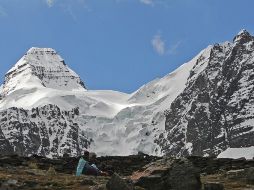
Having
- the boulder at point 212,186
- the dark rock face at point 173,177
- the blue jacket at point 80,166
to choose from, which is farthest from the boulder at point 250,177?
the blue jacket at point 80,166

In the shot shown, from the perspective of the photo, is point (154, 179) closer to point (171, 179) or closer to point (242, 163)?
point (171, 179)

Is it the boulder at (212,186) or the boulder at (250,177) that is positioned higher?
the boulder at (250,177)

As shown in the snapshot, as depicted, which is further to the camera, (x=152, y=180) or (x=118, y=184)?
(x=152, y=180)

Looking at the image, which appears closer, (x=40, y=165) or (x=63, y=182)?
(x=63, y=182)

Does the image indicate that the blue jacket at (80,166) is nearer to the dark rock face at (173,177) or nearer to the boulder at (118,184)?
the dark rock face at (173,177)

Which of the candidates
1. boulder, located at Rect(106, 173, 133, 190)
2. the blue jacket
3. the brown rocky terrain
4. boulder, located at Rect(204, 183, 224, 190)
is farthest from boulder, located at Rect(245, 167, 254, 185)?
the blue jacket

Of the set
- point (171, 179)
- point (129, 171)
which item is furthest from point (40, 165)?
point (171, 179)

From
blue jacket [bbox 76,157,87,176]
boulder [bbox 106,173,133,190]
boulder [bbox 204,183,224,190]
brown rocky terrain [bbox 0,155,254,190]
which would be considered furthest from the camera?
blue jacket [bbox 76,157,87,176]

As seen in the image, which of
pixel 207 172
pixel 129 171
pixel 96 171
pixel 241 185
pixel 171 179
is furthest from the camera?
pixel 129 171

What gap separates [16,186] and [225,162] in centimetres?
2224

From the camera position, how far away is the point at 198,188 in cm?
2527

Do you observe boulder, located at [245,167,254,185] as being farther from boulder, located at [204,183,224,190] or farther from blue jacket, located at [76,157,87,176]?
blue jacket, located at [76,157,87,176]

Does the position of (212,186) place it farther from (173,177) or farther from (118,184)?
(118,184)

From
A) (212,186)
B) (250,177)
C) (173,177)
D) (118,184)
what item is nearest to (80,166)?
(250,177)
